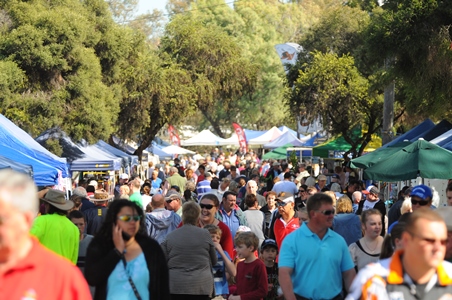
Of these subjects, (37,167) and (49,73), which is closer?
(37,167)

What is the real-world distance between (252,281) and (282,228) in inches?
103

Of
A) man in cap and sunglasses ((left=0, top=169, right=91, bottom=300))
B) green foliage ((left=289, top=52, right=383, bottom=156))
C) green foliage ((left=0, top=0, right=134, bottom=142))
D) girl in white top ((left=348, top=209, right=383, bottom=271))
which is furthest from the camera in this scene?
green foliage ((left=289, top=52, right=383, bottom=156))

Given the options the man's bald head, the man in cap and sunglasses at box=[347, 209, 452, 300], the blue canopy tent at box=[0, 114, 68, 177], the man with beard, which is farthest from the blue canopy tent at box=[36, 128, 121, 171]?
the man in cap and sunglasses at box=[347, 209, 452, 300]

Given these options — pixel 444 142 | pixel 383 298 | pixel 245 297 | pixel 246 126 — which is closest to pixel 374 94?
pixel 444 142

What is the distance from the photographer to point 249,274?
350 inches

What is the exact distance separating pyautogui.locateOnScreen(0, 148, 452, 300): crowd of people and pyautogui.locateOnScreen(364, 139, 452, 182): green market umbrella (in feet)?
1.61

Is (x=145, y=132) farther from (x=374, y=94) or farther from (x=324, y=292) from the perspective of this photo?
(x=324, y=292)

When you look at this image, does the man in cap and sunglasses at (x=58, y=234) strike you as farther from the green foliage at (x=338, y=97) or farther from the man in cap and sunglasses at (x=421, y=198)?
the green foliage at (x=338, y=97)

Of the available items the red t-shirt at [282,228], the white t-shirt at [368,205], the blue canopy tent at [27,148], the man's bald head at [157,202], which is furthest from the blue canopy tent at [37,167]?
the white t-shirt at [368,205]

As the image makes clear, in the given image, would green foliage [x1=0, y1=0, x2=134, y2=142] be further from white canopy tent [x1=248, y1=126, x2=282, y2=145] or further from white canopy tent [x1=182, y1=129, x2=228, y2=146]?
white canopy tent [x1=182, y1=129, x2=228, y2=146]

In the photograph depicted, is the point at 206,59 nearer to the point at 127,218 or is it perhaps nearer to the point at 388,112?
the point at 388,112

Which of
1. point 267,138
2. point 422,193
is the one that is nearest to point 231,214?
point 422,193

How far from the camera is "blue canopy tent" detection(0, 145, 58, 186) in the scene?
14.8 m

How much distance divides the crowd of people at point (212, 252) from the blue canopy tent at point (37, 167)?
2376 millimetres
